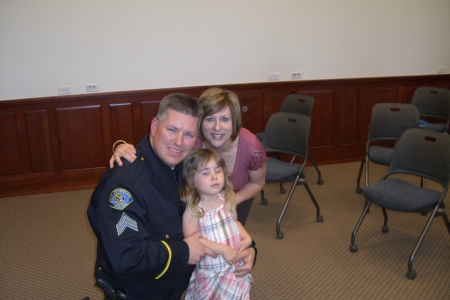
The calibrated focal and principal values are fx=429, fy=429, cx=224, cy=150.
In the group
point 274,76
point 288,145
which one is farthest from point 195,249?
point 274,76

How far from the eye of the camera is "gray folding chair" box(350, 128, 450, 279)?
322 centimetres

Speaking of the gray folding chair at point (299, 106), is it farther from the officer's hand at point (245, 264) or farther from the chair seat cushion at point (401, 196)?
the officer's hand at point (245, 264)

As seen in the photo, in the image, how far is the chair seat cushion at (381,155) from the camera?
4.28m

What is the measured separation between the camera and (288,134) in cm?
419

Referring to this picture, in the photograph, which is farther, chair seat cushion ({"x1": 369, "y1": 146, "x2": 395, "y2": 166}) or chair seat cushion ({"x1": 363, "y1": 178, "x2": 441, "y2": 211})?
chair seat cushion ({"x1": 369, "y1": 146, "x2": 395, "y2": 166})

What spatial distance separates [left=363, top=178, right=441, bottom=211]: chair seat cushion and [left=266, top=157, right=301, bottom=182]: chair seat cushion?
0.71m

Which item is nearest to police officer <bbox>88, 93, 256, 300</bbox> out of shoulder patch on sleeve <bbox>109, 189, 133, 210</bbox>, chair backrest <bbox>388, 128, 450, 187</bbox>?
shoulder patch on sleeve <bbox>109, 189, 133, 210</bbox>

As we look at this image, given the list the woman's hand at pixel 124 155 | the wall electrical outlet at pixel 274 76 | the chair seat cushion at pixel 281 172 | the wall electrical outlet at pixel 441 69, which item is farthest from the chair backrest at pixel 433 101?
the woman's hand at pixel 124 155

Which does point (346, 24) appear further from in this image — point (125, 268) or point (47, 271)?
point (125, 268)

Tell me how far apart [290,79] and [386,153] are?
68.0 inches

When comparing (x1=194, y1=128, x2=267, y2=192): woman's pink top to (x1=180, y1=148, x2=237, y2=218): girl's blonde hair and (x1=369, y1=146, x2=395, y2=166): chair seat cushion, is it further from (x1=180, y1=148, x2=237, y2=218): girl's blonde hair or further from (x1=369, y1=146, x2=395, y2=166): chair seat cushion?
(x1=369, y1=146, x2=395, y2=166): chair seat cushion

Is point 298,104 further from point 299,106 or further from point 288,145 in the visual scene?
point 288,145

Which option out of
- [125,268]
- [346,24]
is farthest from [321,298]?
[346,24]

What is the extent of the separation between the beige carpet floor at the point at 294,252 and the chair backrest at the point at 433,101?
54.2 inches
